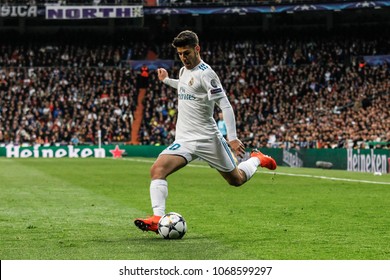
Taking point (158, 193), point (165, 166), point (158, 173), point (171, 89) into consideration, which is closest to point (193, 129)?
point (165, 166)

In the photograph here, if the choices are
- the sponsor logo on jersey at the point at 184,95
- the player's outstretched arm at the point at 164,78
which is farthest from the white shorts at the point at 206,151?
the player's outstretched arm at the point at 164,78

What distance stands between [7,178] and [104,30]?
42115 millimetres

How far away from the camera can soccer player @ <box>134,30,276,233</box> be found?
11.2 m

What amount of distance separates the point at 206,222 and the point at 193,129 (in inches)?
100

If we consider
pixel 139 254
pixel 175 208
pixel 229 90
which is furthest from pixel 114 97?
pixel 139 254

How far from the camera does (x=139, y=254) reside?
31.3 feet

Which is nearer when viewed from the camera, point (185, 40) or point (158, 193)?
point (185, 40)

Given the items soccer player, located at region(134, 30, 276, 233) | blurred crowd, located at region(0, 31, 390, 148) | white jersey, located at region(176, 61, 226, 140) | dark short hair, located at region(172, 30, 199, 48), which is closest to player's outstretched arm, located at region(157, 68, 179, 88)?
soccer player, located at region(134, 30, 276, 233)

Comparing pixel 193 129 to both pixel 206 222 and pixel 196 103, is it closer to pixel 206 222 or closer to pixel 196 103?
pixel 196 103

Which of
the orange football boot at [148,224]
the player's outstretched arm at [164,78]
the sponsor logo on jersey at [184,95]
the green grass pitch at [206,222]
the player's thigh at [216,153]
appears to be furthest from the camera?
the player's outstretched arm at [164,78]

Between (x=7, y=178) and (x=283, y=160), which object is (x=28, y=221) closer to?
(x=7, y=178)

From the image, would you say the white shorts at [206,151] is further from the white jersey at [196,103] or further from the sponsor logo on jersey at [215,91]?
the sponsor logo on jersey at [215,91]

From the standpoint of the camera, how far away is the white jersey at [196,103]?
11359 millimetres

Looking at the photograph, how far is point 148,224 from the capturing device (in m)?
11.1
